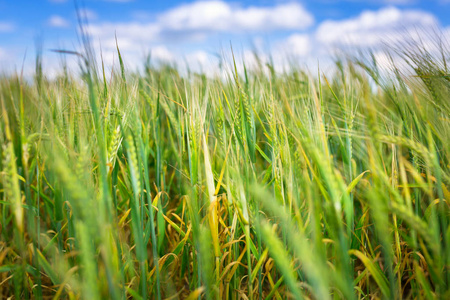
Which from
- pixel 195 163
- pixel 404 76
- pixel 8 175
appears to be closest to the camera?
pixel 8 175

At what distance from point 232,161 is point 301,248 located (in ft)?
1.38

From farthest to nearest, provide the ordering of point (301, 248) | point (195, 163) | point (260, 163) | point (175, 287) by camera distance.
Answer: point (260, 163) < point (175, 287) < point (195, 163) < point (301, 248)

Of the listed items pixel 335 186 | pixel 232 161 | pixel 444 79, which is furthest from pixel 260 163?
pixel 335 186

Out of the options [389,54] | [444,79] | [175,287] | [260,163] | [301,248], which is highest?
[389,54]

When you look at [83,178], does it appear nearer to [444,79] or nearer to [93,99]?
[93,99]

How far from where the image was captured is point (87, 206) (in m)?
0.47

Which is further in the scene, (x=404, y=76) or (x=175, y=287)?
(x=175, y=287)

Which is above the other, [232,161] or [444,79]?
[444,79]

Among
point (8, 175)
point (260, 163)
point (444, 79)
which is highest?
point (444, 79)

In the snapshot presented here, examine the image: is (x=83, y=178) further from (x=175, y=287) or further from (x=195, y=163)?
(x=175, y=287)

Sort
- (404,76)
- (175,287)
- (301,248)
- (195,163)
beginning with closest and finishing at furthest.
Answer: (301,248) < (195,163) < (404,76) < (175,287)

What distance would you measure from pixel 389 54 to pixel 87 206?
1111mm

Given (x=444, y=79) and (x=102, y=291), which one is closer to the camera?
(x=102, y=291)

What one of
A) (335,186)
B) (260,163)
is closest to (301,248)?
(335,186)
